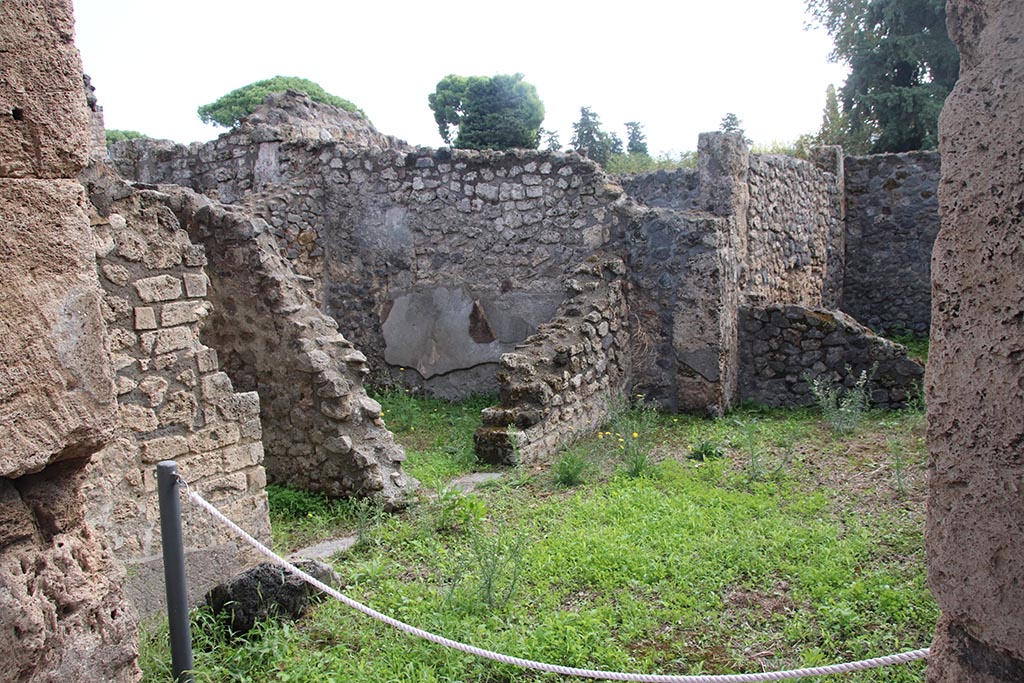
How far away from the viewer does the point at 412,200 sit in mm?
9117

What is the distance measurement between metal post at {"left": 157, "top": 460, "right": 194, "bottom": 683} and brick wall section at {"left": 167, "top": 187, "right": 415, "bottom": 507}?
2.60 metres

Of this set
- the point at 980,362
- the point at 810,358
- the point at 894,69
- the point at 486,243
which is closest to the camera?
the point at 980,362

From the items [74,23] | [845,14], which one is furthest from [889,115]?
[74,23]

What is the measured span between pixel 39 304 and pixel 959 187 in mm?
1608

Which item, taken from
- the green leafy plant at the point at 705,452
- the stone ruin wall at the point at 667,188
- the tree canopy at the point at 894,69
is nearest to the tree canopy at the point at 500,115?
the tree canopy at the point at 894,69

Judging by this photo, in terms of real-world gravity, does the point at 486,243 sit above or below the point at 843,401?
above

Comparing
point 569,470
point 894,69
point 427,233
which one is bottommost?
point 569,470

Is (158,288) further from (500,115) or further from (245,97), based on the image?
(245,97)

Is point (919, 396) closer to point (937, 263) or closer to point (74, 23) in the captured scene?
point (937, 263)

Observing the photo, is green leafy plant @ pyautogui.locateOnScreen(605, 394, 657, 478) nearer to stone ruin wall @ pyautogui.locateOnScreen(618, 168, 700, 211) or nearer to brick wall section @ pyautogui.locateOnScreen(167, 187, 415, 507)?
brick wall section @ pyautogui.locateOnScreen(167, 187, 415, 507)

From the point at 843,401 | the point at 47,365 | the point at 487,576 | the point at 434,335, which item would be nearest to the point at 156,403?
the point at 487,576

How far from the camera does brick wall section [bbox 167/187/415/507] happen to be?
549cm

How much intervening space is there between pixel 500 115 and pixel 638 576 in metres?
20.4

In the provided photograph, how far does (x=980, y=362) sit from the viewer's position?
131cm
